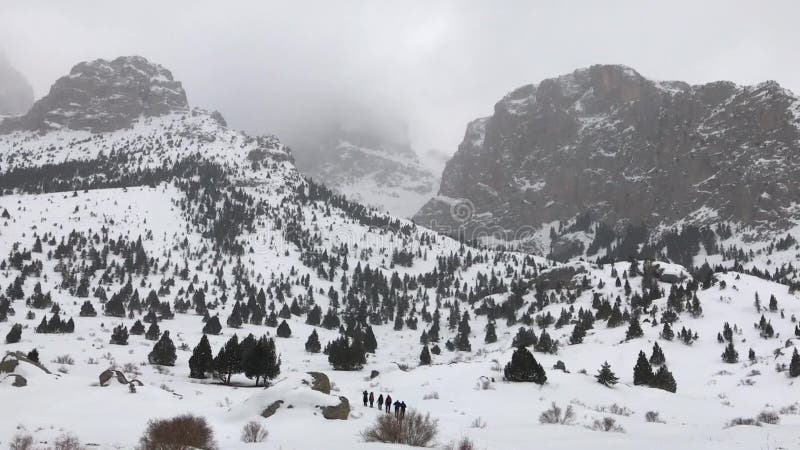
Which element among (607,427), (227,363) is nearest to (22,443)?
(607,427)

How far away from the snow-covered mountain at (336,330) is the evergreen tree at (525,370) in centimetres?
29

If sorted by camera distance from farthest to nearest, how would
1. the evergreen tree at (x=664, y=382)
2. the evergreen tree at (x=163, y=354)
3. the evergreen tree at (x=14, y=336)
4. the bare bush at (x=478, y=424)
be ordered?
the evergreen tree at (x=14, y=336) < the evergreen tree at (x=163, y=354) < the evergreen tree at (x=664, y=382) < the bare bush at (x=478, y=424)

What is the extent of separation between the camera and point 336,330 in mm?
104875

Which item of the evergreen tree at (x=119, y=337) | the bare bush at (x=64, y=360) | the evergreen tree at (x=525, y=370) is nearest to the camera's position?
the evergreen tree at (x=525, y=370)

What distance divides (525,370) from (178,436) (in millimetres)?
26617

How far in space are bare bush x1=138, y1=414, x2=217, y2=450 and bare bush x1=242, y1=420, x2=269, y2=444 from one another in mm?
2200

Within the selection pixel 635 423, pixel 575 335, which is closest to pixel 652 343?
pixel 575 335

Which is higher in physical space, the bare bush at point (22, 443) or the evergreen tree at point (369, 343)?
the evergreen tree at point (369, 343)

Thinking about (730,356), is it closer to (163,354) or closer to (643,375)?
(643,375)

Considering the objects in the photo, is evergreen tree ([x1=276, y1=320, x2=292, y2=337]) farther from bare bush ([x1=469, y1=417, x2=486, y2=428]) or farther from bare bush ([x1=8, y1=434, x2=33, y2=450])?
bare bush ([x1=8, y1=434, x2=33, y2=450])

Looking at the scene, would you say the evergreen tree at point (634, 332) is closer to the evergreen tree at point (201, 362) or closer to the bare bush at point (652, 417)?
the bare bush at point (652, 417)

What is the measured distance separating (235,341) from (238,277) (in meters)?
86.0

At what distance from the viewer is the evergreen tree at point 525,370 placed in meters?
36.0

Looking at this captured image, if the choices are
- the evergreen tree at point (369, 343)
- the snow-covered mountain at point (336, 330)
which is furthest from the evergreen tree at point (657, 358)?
the evergreen tree at point (369, 343)
